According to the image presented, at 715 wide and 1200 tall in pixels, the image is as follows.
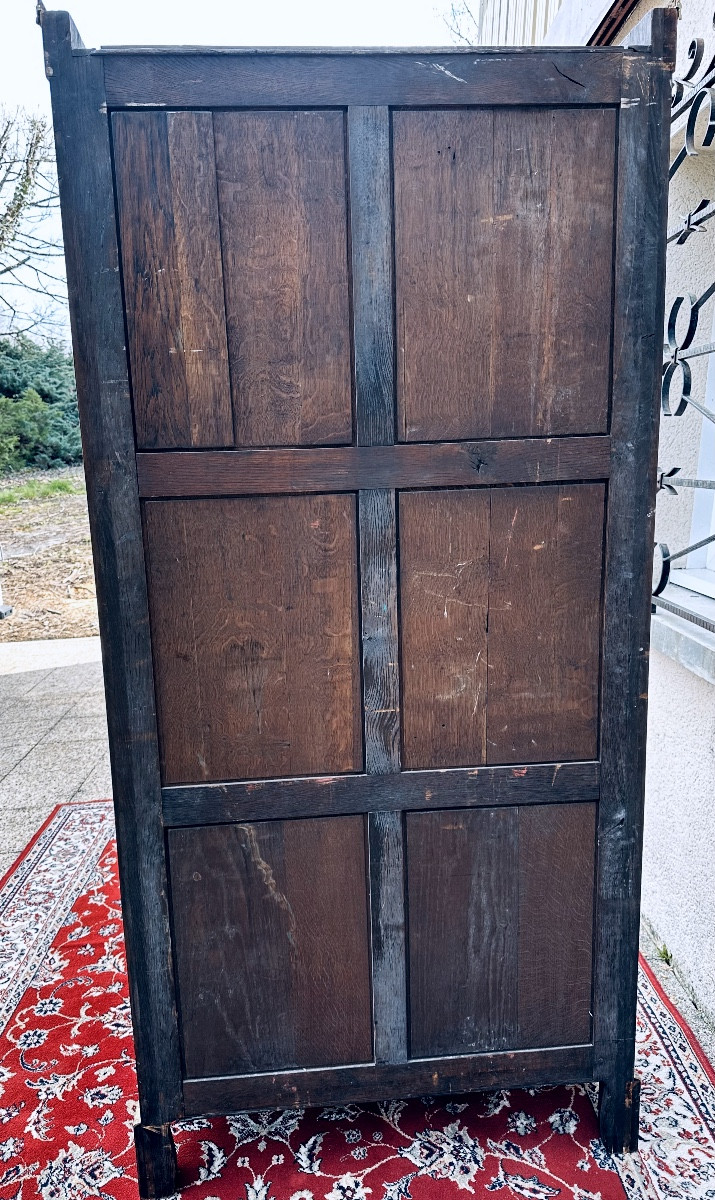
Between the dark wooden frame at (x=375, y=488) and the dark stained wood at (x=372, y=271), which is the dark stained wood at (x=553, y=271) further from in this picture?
the dark stained wood at (x=372, y=271)

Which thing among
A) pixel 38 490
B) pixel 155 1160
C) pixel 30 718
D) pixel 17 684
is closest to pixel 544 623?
pixel 155 1160

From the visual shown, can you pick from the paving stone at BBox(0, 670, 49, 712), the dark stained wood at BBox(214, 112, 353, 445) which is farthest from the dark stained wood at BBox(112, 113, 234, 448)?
the paving stone at BBox(0, 670, 49, 712)

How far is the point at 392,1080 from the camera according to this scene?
157 cm

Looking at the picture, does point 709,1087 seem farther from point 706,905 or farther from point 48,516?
point 48,516

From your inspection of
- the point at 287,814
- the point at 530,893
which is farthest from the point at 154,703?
the point at 530,893

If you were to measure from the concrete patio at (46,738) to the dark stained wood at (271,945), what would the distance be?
5.59 ft

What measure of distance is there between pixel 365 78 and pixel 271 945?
154 cm

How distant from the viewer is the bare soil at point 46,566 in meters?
6.91

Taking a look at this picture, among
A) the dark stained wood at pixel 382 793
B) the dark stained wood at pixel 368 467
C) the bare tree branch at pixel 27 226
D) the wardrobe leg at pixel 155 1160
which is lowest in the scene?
the wardrobe leg at pixel 155 1160

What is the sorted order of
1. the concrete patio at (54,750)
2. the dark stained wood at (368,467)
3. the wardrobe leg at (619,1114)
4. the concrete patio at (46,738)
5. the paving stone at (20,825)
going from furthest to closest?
1. the concrete patio at (46,738)
2. the paving stone at (20,825)
3. the concrete patio at (54,750)
4. the wardrobe leg at (619,1114)
5. the dark stained wood at (368,467)

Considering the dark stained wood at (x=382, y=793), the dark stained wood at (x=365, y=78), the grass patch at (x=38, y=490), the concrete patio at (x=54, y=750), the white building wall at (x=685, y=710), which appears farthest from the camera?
the grass patch at (x=38, y=490)

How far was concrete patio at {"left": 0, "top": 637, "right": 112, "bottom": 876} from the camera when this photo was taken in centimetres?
341

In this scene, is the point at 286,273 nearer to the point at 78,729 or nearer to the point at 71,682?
the point at 78,729

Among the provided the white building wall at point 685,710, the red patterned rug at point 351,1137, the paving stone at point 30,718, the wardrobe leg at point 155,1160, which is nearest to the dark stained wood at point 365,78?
the white building wall at point 685,710
